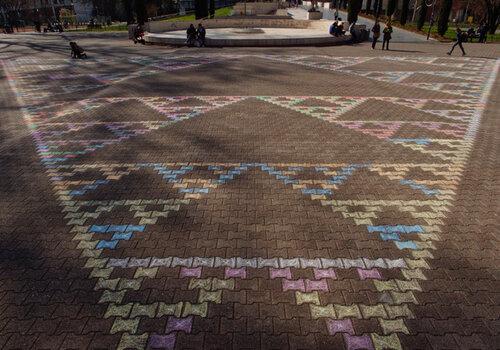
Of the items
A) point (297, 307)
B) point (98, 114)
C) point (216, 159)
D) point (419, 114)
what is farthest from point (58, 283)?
point (419, 114)

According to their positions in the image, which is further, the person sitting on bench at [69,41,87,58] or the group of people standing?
the group of people standing

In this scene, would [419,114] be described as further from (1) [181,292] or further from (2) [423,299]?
(1) [181,292]

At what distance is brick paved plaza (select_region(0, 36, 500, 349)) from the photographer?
327 cm

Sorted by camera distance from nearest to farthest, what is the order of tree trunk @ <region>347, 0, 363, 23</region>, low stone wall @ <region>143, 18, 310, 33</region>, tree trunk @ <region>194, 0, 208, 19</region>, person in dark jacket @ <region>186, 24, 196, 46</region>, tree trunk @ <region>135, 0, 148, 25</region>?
1. person in dark jacket @ <region>186, 24, 196, 46</region>
2. tree trunk @ <region>347, 0, 363, 23</region>
3. tree trunk @ <region>135, 0, 148, 25</region>
4. low stone wall @ <region>143, 18, 310, 33</region>
5. tree trunk @ <region>194, 0, 208, 19</region>

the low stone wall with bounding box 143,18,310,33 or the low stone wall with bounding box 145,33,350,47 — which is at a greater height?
the low stone wall with bounding box 143,18,310,33

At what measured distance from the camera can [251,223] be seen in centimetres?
477

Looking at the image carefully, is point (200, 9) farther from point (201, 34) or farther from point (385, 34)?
point (385, 34)

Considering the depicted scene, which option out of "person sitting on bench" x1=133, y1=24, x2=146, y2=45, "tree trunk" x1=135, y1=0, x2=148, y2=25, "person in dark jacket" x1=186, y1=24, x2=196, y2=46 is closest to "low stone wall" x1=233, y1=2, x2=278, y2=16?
"tree trunk" x1=135, y1=0, x2=148, y2=25

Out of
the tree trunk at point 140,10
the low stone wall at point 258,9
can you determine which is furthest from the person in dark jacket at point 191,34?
the low stone wall at point 258,9

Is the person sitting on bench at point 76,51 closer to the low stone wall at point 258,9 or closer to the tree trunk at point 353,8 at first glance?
the tree trunk at point 353,8

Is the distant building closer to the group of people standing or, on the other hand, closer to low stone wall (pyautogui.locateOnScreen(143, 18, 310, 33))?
low stone wall (pyautogui.locateOnScreen(143, 18, 310, 33))

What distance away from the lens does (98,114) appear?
32.2 feet

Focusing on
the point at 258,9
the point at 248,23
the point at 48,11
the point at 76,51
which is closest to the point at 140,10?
the point at 248,23

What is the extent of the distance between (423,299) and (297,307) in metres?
1.27
